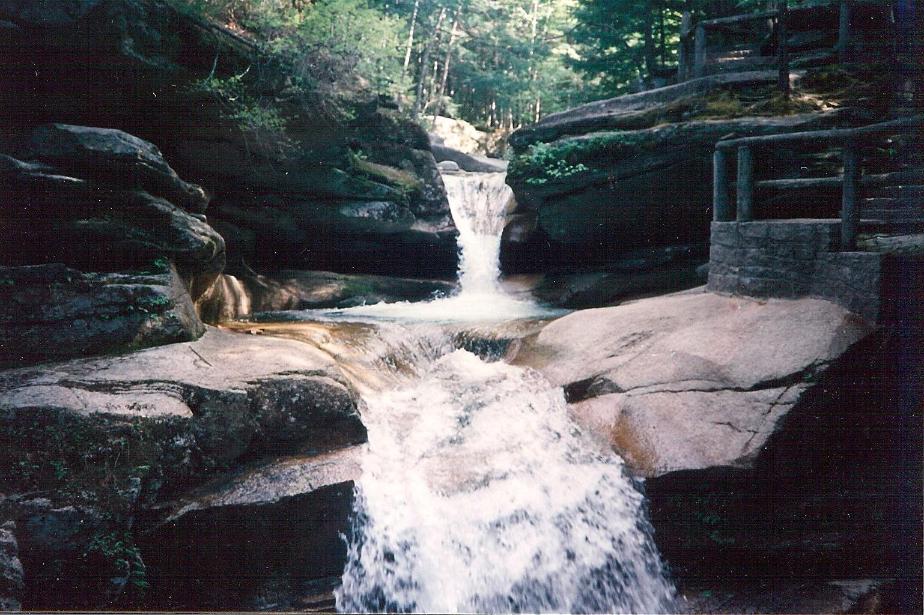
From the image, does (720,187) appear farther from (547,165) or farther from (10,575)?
(10,575)

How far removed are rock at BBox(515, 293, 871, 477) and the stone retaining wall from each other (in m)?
0.18

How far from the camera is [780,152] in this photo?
7758 mm

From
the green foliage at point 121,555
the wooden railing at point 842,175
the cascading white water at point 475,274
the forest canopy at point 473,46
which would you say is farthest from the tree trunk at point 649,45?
the green foliage at point 121,555

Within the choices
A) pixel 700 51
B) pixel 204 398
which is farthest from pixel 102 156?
pixel 700 51

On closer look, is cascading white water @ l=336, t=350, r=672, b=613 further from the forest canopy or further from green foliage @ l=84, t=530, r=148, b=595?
the forest canopy

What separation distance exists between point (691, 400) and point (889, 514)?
1561 millimetres

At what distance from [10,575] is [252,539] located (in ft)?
4.40

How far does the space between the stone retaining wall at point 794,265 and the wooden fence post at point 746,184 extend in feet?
0.47

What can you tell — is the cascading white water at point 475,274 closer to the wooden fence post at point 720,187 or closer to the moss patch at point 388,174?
the moss patch at point 388,174

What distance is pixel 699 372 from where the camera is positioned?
4.68 metres

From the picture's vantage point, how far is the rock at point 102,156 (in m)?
5.09

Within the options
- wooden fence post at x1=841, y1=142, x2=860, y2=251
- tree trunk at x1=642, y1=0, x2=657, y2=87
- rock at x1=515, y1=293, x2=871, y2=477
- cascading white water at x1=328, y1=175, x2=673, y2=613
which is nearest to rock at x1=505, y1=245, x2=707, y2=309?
rock at x1=515, y1=293, x2=871, y2=477

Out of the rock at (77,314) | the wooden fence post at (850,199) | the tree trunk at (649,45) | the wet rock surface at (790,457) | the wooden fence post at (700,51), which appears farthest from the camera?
the tree trunk at (649,45)

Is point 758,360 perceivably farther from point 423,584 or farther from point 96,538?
point 96,538
